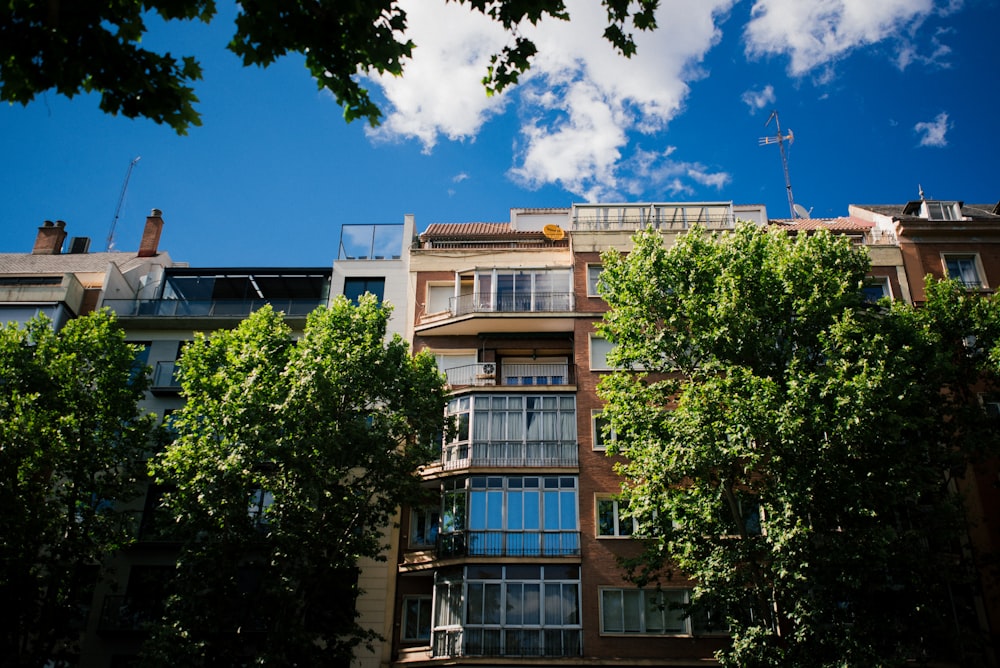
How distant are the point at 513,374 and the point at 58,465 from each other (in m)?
14.9

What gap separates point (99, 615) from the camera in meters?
27.4

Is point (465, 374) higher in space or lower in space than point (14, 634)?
higher

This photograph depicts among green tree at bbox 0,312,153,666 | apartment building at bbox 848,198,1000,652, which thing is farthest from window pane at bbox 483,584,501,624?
apartment building at bbox 848,198,1000,652

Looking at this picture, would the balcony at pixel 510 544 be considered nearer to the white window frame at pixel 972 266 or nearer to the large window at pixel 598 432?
the large window at pixel 598 432

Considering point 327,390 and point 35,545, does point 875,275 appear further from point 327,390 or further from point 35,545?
point 35,545

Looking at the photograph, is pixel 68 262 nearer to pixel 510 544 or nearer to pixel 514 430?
pixel 514 430

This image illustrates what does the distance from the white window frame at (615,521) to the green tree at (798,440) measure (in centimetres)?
187

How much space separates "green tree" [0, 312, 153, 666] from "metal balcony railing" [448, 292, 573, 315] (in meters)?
11.5

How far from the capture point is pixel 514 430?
28.1 meters

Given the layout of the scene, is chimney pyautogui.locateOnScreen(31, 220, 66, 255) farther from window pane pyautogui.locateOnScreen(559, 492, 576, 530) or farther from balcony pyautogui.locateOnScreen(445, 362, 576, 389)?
window pane pyautogui.locateOnScreen(559, 492, 576, 530)

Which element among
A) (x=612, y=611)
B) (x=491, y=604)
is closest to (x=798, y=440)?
(x=612, y=611)

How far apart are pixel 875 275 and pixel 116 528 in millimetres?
27968

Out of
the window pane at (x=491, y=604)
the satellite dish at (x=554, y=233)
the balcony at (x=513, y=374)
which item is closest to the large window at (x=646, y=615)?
the window pane at (x=491, y=604)

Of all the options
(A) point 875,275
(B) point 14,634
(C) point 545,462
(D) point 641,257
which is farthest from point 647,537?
(B) point 14,634
